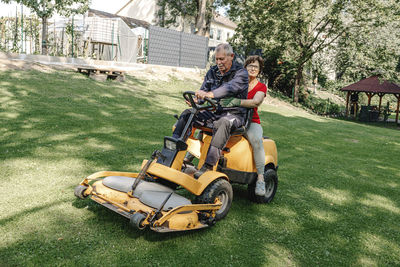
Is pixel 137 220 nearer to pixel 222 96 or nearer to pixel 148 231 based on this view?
pixel 148 231

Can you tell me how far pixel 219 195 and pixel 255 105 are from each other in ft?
3.88

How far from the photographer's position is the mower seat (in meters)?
3.50

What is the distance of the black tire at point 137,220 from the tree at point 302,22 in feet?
67.6

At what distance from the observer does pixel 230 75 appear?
4418mm

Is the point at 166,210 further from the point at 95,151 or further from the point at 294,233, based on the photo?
the point at 95,151

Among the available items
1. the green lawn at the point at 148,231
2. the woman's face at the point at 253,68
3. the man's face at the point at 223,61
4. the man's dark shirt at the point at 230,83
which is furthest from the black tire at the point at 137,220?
the woman's face at the point at 253,68

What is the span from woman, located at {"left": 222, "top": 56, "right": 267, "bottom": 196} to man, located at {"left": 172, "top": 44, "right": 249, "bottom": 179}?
0.10m

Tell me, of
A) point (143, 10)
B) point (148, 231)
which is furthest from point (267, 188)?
point (143, 10)

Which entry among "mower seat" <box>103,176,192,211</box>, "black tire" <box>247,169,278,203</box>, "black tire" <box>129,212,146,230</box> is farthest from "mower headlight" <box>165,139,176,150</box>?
"black tire" <box>247,169,278,203</box>

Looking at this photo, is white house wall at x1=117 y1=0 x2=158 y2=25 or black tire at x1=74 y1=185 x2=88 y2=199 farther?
white house wall at x1=117 y1=0 x2=158 y2=25

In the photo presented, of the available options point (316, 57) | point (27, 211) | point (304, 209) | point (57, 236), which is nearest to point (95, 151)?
point (27, 211)

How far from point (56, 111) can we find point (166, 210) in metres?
6.63

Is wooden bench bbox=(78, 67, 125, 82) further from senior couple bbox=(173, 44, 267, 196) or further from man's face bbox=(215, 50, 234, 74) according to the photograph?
man's face bbox=(215, 50, 234, 74)

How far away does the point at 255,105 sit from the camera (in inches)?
173
